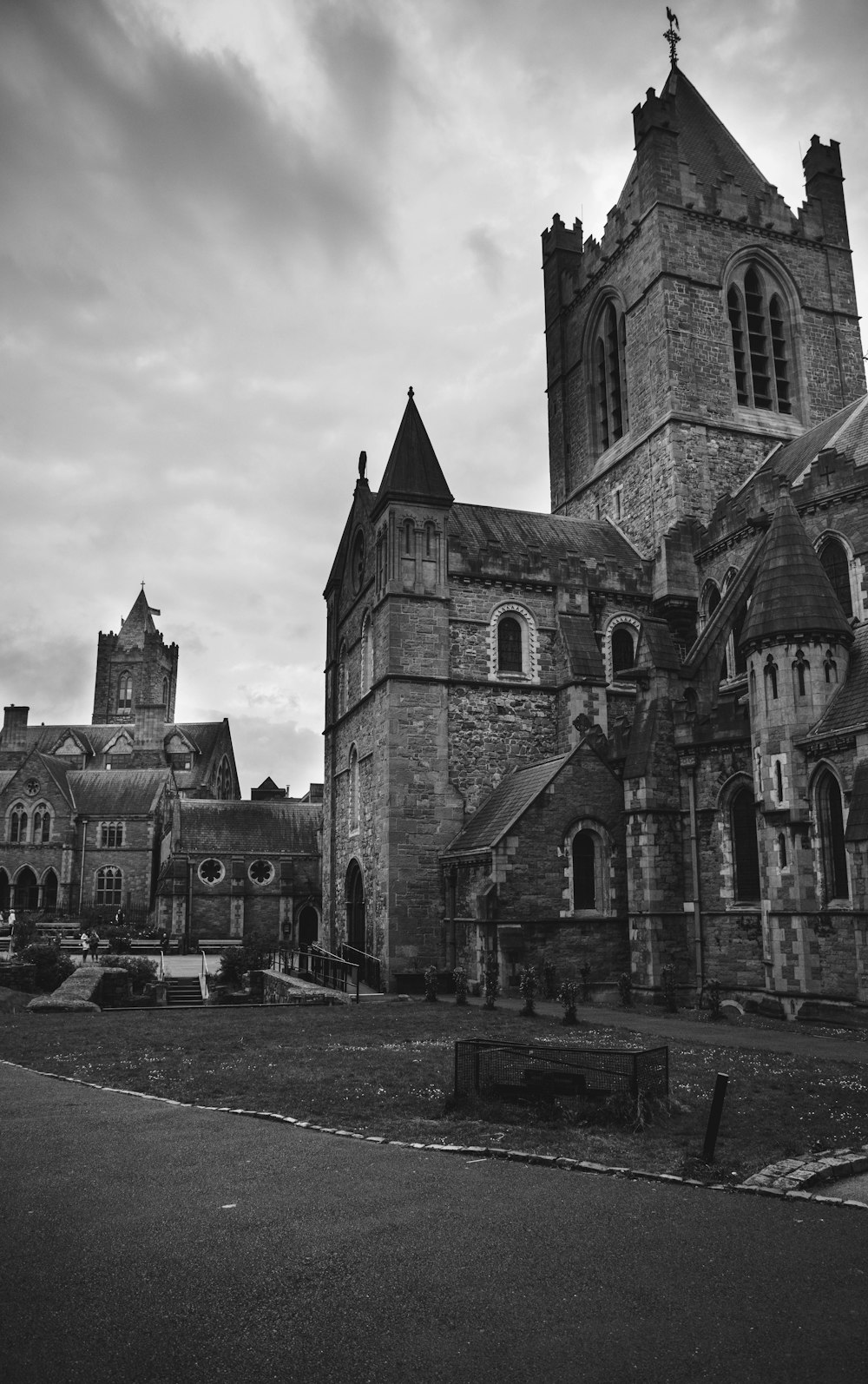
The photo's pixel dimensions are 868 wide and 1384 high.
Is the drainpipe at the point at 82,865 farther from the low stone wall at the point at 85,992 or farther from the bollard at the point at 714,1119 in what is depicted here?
the bollard at the point at 714,1119

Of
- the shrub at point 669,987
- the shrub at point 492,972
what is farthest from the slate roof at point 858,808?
the shrub at point 492,972

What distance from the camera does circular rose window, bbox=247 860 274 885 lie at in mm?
52594

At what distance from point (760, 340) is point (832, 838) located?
22.6m

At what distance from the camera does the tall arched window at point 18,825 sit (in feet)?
207

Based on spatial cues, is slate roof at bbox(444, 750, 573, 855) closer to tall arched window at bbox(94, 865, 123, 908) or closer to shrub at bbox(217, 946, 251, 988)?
shrub at bbox(217, 946, 251, 988)

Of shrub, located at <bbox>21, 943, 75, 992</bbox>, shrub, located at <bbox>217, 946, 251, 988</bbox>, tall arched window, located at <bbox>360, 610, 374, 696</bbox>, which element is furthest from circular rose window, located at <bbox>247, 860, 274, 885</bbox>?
shrub, located at <bbox>21, 943, 75, 992</bbox>

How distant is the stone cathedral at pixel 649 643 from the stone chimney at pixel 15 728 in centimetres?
5650

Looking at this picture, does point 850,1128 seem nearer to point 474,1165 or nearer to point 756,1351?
point 474,1165

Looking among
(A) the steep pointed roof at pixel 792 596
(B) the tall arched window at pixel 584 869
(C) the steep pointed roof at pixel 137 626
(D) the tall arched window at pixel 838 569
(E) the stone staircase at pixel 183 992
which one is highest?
(C) the steep pointed roof at pixel 137 626

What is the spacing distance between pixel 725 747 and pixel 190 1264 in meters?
19.8

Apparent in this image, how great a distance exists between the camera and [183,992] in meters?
27.7

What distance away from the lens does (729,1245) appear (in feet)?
20.7

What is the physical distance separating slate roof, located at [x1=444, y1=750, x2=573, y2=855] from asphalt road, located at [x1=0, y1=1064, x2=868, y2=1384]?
16.4 metres

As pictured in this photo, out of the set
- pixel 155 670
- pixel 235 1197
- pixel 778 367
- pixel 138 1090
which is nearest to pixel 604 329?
pixel 778 367
